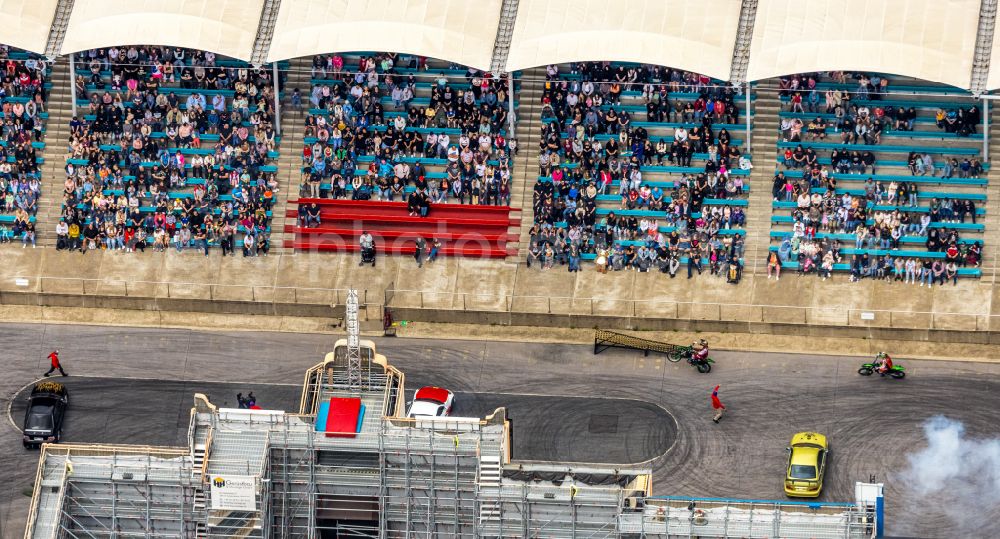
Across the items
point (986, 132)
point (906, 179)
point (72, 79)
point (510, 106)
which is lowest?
point (906, 179)

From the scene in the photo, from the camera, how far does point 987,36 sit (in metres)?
102

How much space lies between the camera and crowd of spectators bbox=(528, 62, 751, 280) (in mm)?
104062

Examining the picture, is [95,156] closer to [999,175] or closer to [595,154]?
[595,154]

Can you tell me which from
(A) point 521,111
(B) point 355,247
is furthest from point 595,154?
(B) point 355,247

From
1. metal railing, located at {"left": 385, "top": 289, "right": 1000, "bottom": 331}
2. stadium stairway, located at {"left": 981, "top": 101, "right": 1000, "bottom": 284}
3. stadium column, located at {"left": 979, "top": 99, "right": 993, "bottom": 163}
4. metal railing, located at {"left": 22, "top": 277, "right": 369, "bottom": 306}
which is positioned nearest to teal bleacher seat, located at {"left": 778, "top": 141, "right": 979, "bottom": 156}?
stadium column, located at {"left": 979, "top": 99, "right": 993, "bottom": 163}

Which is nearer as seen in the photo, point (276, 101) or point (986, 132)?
point (986, 132)

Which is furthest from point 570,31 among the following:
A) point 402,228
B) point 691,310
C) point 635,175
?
point 691,310

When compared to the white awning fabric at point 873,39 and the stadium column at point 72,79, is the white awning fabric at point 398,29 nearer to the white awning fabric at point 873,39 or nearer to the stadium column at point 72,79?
the stadium column at point 72,79

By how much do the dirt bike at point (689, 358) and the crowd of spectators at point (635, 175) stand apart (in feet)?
13.9

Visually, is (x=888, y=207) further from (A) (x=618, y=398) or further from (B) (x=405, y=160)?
(B) (x=405, y=160)

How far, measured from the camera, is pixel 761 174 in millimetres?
105250

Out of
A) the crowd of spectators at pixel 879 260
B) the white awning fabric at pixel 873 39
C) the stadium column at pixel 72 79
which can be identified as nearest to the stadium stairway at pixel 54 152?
the stadium column at pixel 72 79

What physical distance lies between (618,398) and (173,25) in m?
26.4

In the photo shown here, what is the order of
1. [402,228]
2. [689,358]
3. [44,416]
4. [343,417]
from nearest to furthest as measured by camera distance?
[343,417], [44,416], [689,358], [402,228]
